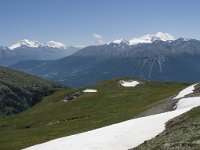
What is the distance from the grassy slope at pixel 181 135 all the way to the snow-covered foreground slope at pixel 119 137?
212 centimetres

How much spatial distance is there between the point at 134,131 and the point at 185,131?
9.45 m

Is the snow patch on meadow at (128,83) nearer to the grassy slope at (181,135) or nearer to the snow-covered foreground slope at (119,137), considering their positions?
the snow-covered foreground slope at (119,137)

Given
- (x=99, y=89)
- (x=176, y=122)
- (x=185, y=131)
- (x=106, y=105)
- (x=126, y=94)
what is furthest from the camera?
(x=99, y=89)

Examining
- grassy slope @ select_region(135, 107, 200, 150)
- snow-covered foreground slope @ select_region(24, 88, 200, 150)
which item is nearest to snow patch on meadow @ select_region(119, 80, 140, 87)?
snow-covered foreground slope @ select_region(24, 88, 200, 150)

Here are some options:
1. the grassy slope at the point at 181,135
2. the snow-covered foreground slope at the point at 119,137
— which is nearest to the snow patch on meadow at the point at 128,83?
the snow-covered foreground slope at the point at 119,137

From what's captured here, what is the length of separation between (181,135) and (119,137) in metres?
9.49

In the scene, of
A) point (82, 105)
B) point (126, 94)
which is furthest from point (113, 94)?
point (82, 105)

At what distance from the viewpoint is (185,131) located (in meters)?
→ 40.3

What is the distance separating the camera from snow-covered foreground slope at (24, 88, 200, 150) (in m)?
44.5

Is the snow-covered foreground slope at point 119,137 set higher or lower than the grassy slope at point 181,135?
lower

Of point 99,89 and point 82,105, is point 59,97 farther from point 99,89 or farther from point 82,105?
point 82,105

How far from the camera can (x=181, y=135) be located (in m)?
39.2

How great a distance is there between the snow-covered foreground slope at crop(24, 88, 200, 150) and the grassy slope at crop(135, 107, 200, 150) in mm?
2122

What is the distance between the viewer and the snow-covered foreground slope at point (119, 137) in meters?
44.5
